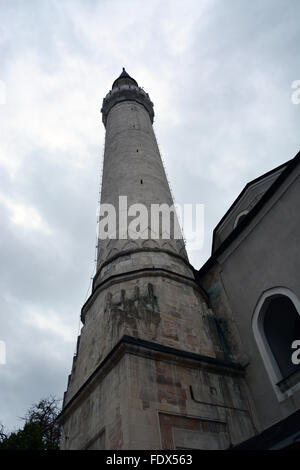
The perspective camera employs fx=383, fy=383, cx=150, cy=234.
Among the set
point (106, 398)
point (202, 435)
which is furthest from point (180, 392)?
point (106, 398)

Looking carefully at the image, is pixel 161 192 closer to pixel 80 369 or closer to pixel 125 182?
pixel 125 182

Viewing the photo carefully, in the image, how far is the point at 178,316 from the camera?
8.33 meters

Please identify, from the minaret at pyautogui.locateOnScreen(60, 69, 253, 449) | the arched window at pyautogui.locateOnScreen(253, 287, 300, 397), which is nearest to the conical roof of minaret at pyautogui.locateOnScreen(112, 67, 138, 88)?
the minaret at pyautogui.locateOnScreen(60, 69, 253, 449)

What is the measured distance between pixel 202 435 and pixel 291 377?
1.92 meters

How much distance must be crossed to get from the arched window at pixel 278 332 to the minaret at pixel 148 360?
714mm

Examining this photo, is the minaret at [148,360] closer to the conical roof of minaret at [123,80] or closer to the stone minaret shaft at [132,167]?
the stone minaret shaft at [132,167]

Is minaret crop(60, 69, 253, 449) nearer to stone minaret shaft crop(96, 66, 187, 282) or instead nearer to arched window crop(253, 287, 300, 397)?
stone minaret shaft crop(96, 66, 187, 282)

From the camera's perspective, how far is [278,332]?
348 inches

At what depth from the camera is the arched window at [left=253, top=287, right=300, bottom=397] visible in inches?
287

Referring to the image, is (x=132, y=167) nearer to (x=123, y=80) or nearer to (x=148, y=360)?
(x=148, y=360)

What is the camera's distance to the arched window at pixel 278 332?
7.29m

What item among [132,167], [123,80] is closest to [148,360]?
[132,167]

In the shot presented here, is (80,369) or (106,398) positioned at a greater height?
(80,369)

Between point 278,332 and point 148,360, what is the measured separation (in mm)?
3650
